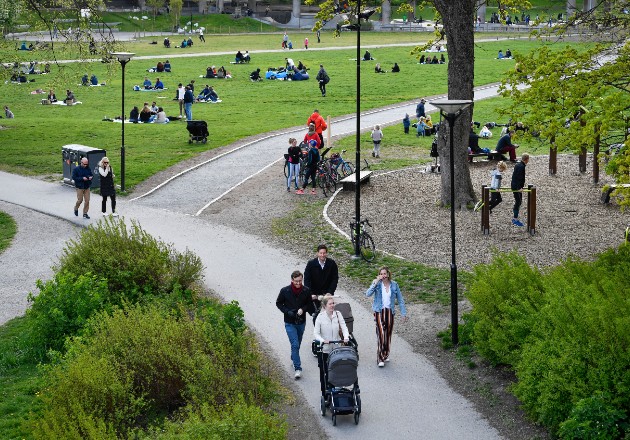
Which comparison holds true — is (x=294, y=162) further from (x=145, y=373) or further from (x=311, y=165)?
(x=145, y=373)

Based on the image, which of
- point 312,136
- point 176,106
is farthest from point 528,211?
point 176,106

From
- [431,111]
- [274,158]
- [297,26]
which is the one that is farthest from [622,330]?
[297,26]

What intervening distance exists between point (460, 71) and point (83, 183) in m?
9.84

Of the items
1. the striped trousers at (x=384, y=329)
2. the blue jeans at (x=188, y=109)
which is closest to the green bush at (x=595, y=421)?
the striped trousers at (x=384, y=329)

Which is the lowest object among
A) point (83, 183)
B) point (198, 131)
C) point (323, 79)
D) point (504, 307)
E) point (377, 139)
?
point (504, 307)

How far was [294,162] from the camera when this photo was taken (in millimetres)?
28312

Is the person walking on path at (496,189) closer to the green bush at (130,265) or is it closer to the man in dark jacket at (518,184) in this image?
the man in dark jacket at (518,184)

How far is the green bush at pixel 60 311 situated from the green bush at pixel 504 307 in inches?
242

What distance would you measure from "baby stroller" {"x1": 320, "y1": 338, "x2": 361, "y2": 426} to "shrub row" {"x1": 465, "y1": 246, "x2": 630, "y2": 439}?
82.4 inches

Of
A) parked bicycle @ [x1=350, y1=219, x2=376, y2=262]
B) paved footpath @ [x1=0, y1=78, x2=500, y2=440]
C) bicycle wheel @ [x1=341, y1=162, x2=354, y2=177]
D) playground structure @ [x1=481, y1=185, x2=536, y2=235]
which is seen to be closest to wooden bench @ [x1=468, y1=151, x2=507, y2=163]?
bicycle wheel @ [x1=341, y1=162, x2=354, y2=177]

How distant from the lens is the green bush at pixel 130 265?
60.5 feet

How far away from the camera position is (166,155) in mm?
34094

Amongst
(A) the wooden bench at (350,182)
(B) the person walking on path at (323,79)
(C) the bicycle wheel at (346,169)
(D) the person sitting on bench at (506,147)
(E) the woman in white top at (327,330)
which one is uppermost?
(B) the person walking on path at (323,79)

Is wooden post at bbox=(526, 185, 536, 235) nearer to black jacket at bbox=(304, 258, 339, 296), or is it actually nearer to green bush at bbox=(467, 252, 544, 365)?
green bush at bbox=(467, 252, 544, 365)
